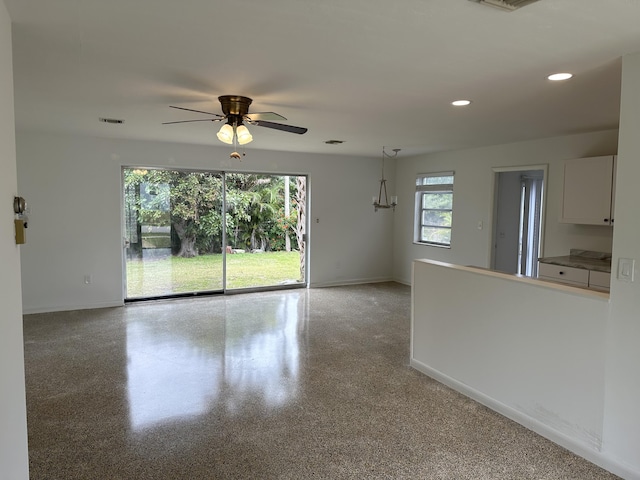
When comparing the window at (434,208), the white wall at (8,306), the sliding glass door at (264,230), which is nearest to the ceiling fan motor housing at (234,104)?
the white wall at (8,306)

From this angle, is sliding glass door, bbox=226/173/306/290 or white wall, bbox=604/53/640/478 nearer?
white wall, bbox=604/53/640/478

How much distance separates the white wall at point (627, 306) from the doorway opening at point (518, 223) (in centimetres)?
383

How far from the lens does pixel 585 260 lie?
4566mm

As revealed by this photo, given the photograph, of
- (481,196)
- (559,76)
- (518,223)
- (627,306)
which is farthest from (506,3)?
(518,223)

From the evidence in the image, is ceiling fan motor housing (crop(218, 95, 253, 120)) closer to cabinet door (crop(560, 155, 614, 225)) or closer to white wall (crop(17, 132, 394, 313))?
white wall (crop(17, 132, 394, 313))

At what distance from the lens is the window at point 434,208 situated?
6.73 meters

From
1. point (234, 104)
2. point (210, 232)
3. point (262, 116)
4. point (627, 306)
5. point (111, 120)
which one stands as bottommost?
point (627, 306)

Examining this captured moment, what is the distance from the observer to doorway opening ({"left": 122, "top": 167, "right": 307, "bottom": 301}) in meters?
6.00

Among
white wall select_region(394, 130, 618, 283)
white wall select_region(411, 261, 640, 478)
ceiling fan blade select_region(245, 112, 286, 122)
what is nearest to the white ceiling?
ceiling fan blade select_region(245, 112, 286, 122)

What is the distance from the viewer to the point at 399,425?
2811mm

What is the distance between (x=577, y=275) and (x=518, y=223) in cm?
233

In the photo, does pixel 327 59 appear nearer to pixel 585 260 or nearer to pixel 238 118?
pixel 238 118

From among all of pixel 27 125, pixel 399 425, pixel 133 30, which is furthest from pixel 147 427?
pixel 27 125

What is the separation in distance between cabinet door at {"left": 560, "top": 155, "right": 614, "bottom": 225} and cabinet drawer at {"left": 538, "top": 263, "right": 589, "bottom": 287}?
57 centimetres
